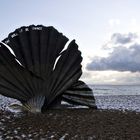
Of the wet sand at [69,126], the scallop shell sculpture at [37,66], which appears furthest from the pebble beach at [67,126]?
the scallop shell sculpture at [37,66]

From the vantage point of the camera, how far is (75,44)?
16.8m

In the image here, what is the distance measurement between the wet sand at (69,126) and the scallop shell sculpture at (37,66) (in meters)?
1.31

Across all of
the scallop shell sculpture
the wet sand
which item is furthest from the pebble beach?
the scallop shell sculpture

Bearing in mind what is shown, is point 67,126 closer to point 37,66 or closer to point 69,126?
point 69,126

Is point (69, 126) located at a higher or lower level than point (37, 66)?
lower

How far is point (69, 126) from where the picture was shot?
12.5m

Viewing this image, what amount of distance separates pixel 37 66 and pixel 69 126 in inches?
174

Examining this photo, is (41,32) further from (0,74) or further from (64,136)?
(64,136)

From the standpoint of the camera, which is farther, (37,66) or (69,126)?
(37,66)

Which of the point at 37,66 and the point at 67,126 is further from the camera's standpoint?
the point at 37,66

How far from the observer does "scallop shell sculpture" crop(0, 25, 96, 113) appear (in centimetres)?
1612

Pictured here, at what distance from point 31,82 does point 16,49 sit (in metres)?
1.36

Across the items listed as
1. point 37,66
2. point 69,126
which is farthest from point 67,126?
point 37,66

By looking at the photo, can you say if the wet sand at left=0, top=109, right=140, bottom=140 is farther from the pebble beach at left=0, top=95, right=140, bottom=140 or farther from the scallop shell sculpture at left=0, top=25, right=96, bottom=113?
the scallop shell sculpture at left=0, top=25, right=96, bottom=113
